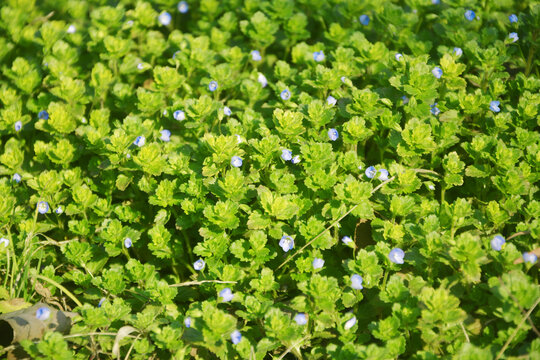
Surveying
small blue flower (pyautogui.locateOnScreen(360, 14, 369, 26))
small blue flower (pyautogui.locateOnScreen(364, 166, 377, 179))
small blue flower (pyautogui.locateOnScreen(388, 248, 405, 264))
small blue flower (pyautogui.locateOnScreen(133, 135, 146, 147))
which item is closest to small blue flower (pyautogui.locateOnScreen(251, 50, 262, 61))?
small blue flower (pyautogui.locateOnScreen(360, 14, 369, 26))

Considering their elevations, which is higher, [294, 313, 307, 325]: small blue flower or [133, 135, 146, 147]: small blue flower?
[133, 135, 146, 147]: small blue flower

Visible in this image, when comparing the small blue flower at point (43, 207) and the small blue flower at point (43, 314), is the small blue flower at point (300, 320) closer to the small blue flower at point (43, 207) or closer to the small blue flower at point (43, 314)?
the small blue flower at point (43, 314)

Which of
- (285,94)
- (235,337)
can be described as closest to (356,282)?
(235,337)

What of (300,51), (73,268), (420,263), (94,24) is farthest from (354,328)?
(94,24)

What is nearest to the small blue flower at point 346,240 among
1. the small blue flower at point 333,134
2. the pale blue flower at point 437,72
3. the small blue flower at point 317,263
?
the small blue flower at point 317,263

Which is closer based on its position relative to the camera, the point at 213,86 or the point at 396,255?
the point at 396,255

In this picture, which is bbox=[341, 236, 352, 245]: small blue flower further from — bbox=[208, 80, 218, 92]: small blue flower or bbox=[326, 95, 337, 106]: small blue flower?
bbox=[208, 80, 218, 92]: small blue flower

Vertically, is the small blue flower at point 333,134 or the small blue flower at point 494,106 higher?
the small blue flower at point 333,134

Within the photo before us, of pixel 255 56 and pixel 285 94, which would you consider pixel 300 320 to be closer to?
pixel 285 94
